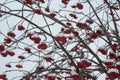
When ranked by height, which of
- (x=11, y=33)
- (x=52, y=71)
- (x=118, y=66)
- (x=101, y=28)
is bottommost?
(x=118, y=66)

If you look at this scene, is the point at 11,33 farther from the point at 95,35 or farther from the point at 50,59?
the point at 95,35

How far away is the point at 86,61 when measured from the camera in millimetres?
3137

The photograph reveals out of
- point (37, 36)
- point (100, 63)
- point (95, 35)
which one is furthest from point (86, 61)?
point (37, 36)

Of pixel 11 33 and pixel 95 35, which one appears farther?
pixel 11 33

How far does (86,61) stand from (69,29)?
402 mm

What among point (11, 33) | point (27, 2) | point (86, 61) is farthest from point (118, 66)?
point (11, 33)

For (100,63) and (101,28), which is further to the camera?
(101,28)

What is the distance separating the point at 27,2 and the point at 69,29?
0.60 m

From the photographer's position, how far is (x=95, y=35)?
134 inches

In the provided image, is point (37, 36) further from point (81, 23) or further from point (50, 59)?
point (81, 23)

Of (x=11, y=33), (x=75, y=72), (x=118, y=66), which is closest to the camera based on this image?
(x=118, y=66)

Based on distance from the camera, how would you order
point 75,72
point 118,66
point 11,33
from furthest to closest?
point 11,33, point 75,72, point 118,66

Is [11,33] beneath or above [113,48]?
above

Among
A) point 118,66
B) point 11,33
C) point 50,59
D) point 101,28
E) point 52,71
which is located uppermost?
point 11,33
